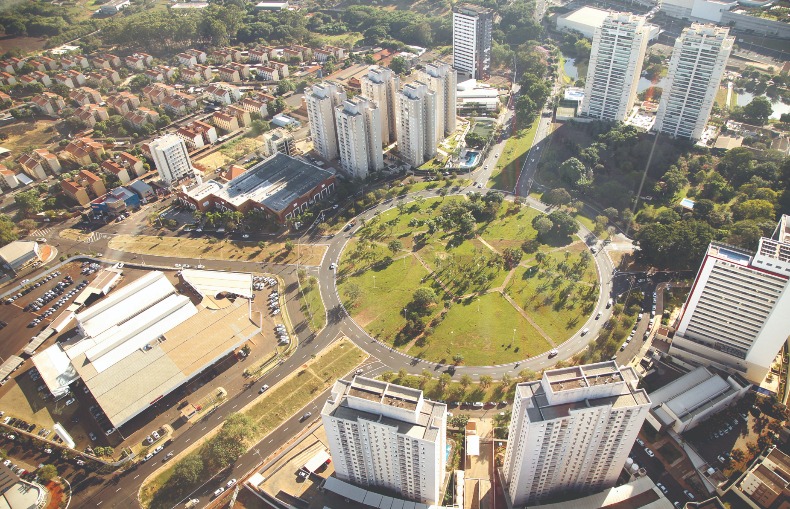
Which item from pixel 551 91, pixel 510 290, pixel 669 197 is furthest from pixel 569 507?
pixel 551 91

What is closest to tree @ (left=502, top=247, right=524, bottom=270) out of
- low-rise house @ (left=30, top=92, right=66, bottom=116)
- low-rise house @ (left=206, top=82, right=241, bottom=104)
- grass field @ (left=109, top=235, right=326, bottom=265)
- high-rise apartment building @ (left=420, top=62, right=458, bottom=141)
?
grass field @ (left=109, top=235, right=326, bottom=265)

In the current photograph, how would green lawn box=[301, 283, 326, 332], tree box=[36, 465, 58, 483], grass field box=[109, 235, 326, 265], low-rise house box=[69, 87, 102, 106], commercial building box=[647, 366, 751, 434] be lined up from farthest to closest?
low-rise house box=[69, 87, 102, 106] < grass field box=[109, 235, 326, 265] < green lawn box=[301, 283, 326, 332] < commercial building box=[647, 366, 751, 434] < tree box=[36, 465, 58, 483]

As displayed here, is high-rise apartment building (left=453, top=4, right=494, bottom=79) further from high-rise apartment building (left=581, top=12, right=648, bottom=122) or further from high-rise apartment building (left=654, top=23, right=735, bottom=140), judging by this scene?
high-rise apartment building (left=654, top=23, right=735, bottom=140)

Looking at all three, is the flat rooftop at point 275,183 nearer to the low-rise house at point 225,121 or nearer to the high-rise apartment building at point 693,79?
the low-rise house at point 225,121

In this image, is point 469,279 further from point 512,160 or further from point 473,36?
point 473,36

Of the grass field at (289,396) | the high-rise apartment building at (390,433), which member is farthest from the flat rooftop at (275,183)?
the high-rise apartment building at (390,433)

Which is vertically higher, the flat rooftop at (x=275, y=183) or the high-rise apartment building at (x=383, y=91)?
the high-rise apartment building at (x=383, y=91)
